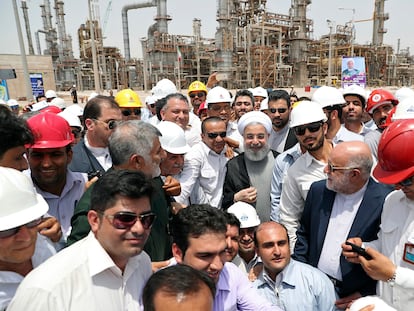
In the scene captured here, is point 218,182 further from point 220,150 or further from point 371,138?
point 371,138

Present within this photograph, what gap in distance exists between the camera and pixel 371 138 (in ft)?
12.3

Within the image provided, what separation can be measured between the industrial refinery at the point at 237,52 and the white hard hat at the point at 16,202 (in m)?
28.9

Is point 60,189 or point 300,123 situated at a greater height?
point 300,123

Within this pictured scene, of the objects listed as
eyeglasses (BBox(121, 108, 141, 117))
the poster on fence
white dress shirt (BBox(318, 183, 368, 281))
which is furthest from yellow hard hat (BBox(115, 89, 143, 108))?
the poster on fence

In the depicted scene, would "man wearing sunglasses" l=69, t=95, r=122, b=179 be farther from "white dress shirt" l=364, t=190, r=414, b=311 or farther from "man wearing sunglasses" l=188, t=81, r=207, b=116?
"man wearing sunglasses" l=188, t=81, r=207, b=116

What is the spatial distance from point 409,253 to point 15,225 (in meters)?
2.01

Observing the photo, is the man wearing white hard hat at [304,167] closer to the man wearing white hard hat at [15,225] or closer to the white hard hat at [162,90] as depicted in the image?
the man wearing white hard hat at [15,225]

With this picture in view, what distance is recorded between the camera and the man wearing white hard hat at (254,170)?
3.43 metres

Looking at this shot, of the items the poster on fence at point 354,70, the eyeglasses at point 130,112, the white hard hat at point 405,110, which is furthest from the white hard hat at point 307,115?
the poster on fence at point 354,70

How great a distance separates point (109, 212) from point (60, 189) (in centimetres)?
116

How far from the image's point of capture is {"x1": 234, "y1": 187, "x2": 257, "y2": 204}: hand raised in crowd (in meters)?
3.25

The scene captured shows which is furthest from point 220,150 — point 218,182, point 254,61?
point 254,61

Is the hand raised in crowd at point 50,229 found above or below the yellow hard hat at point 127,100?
below

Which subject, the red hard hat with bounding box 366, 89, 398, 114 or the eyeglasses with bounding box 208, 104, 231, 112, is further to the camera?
the eyeglasses with bounding box 208, 104, 231, 112
